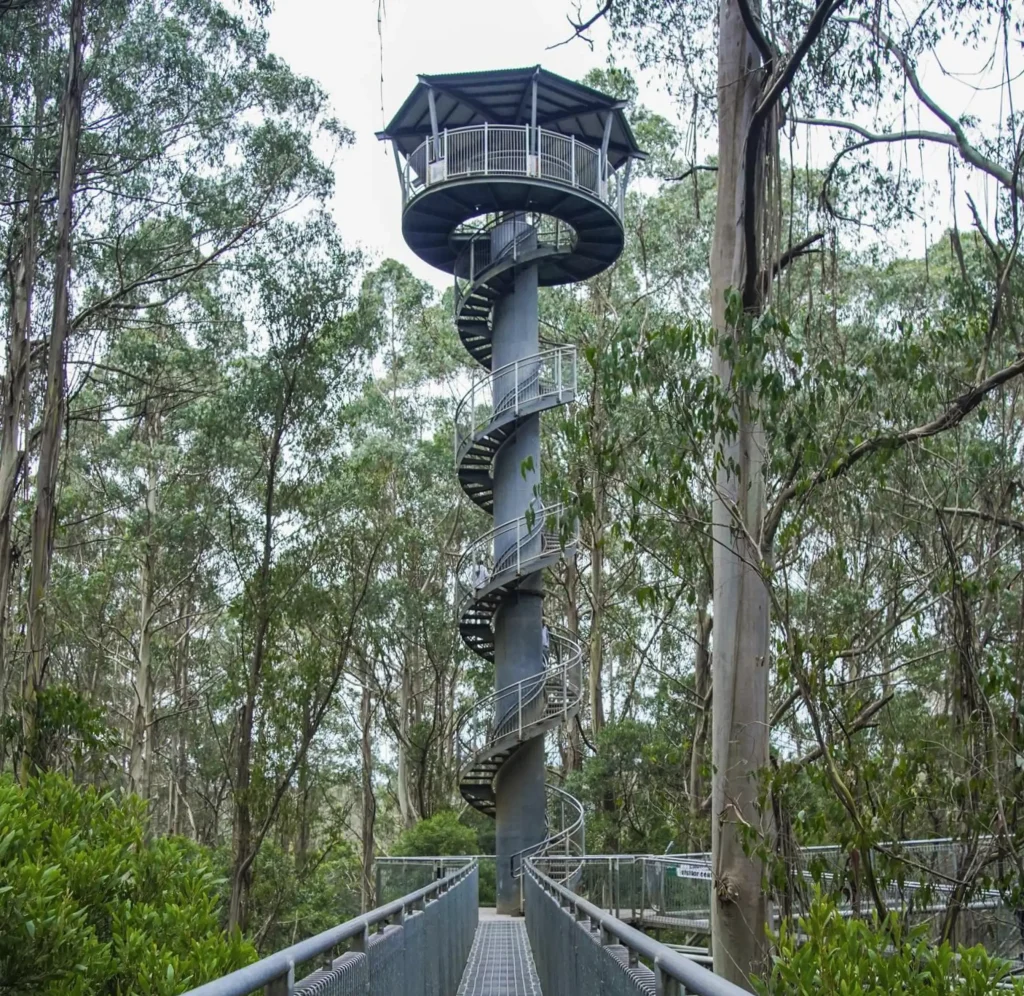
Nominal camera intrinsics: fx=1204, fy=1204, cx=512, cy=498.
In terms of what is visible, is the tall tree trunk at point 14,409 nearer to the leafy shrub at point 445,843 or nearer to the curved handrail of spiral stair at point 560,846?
the curved handrail of spiral stair at point 560,846

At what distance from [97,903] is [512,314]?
53.4ft

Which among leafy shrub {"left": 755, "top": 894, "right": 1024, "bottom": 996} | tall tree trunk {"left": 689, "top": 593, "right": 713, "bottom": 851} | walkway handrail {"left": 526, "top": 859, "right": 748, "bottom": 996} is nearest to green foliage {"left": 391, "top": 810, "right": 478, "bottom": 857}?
tall tree trunk {"left": 689, "top": 593, "right": 713, "bottom": 851}

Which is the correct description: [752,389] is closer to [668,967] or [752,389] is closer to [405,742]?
[668,967]

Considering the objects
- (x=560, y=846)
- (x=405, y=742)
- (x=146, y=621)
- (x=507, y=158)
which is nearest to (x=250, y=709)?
(x=560, y=846)

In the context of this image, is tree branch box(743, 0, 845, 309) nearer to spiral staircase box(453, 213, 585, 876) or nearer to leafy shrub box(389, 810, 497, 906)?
spiral staircase box(453, 213, 585, 876)

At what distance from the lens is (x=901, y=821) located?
24.4 ft

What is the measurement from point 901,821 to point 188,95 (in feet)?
51.8

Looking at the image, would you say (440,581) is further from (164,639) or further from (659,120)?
(659,120)

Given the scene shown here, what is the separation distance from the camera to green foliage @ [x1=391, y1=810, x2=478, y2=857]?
72.4 feet

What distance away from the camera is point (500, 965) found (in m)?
11.3

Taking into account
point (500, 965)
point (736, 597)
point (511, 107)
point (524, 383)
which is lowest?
point (500, 965)

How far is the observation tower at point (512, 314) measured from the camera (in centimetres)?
1941

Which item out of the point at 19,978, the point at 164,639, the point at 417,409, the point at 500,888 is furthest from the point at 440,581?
the point at 19,978

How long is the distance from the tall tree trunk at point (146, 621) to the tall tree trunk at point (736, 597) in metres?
18.2
